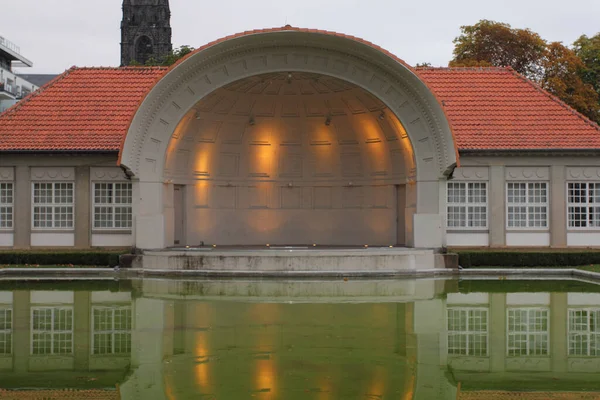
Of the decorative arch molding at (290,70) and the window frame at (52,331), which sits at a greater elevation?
the decorative arch molding at (290,70)

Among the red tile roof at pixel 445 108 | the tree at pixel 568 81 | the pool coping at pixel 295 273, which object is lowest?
the pool coping at pixel 295 273

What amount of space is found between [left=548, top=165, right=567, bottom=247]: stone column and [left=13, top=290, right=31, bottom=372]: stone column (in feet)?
60.4

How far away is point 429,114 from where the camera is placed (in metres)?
28.4

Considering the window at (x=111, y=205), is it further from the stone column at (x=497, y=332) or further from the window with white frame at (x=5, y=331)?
the stone column at (x=497, y=332)

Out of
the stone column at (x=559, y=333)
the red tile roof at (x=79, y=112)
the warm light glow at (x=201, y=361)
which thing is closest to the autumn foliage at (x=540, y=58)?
the red tile roof at (x=79, y=112)

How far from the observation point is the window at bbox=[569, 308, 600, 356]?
13.1 metres

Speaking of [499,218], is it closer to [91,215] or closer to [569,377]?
[91,215]

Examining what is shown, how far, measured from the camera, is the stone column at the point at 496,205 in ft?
98.6

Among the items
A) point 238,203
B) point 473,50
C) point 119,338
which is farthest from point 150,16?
point 119,338

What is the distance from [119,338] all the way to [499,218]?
1902 cm

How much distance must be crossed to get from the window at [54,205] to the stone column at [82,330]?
995cm

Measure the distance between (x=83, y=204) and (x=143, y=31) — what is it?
69.3 metres

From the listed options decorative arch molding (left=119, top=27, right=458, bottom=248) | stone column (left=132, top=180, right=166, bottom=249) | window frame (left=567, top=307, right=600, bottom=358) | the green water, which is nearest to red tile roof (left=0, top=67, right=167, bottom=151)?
decorative arch molding (left=119, top=27, right=458, bottom=248)

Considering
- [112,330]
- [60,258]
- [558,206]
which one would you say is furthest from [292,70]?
[112,330]
